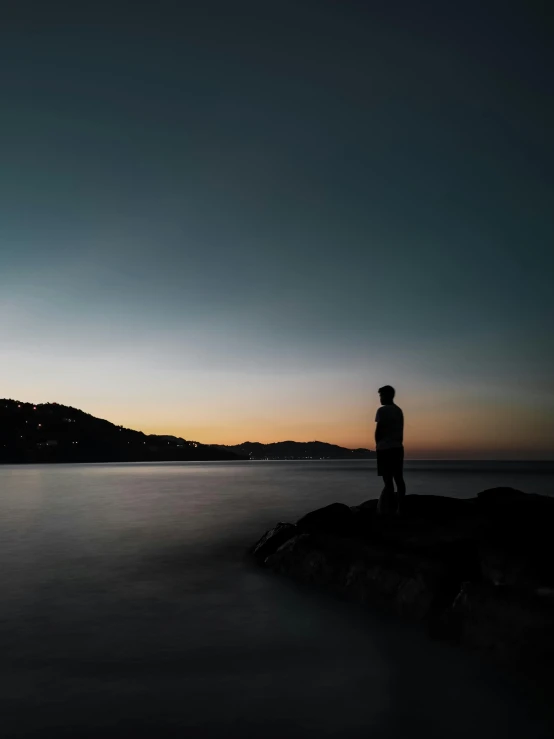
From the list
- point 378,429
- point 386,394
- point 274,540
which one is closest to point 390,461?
point 378,429

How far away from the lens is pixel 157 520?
24.4 m

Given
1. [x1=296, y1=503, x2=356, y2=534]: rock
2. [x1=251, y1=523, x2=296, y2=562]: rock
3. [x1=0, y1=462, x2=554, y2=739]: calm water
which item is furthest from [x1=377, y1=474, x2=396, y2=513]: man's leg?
[x1=0, y1=462, x2=554, y2=739]: calm water

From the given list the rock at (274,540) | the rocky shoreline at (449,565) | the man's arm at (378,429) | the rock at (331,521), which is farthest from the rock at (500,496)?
the rock at (274,540)

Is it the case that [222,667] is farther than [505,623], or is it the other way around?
[222,667]

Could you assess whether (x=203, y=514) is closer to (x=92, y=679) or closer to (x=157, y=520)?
(x=157, y=520)

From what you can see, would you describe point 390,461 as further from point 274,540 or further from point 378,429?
point 274,540

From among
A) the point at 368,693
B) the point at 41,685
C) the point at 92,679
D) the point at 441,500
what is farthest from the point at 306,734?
the point at 441,500

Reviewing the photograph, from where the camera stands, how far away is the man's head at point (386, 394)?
11.3 meters

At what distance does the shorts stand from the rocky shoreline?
132 centimetres

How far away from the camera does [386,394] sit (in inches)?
446

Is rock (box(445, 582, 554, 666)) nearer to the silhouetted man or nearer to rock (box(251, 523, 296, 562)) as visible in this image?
the silhouetted man

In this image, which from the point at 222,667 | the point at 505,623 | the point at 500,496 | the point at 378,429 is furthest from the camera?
the point at 500,496

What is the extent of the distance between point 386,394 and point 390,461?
1528 mm

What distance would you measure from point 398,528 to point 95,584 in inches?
279
